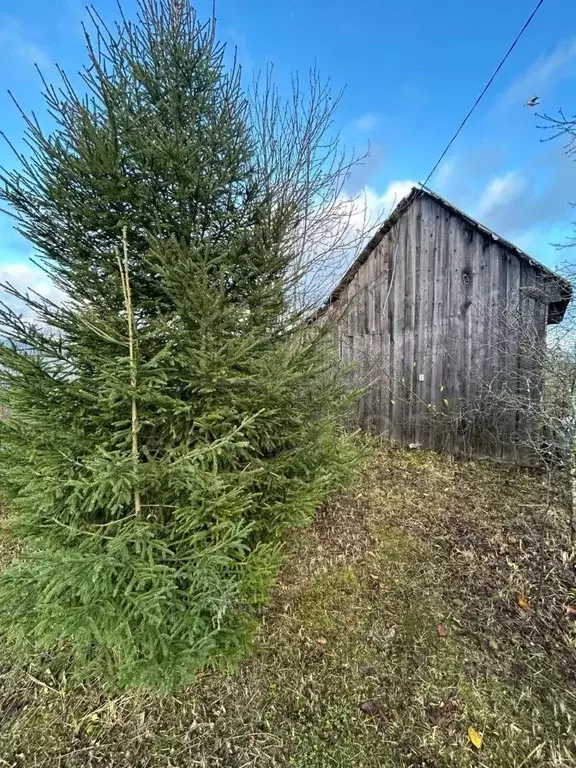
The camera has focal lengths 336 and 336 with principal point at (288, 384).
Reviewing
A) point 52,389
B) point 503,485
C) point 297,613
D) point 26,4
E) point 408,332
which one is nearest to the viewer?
point 52,389

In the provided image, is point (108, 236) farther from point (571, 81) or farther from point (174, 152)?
point (571, 81)

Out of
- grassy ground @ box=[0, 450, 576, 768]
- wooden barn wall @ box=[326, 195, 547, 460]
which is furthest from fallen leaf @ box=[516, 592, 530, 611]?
wooden barn wall @ box=[326, 195, 547, 460]

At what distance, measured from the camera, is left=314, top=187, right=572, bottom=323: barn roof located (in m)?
4.77

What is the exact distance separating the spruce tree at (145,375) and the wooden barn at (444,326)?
314 centimetres

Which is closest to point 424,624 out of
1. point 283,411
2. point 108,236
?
point 283,411

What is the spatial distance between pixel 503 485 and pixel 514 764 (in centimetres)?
335

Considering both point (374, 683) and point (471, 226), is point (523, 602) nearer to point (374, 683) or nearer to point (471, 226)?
point (374, 683)

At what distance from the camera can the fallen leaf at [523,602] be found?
264 cm

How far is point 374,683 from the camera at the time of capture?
7.17ft

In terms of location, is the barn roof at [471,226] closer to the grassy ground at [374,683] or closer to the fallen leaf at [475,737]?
the grassy ground at [374,683]

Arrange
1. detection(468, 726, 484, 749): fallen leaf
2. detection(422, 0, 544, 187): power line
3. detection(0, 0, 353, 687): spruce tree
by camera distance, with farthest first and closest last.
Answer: detection(422, 0, 544, 187): power line < detection(0, 0, 353, 687): spruce tree < detection(468, 726, 484, 749): fallen leaf

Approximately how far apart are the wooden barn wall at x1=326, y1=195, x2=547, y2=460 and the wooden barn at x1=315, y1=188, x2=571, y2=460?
2 cm

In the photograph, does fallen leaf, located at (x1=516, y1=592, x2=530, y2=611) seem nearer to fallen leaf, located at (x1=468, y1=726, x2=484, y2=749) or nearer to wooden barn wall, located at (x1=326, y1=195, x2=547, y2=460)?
fallen leaf, located at (x1=468, y1=726, x2=484, y2=749)

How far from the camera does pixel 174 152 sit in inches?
86.8
